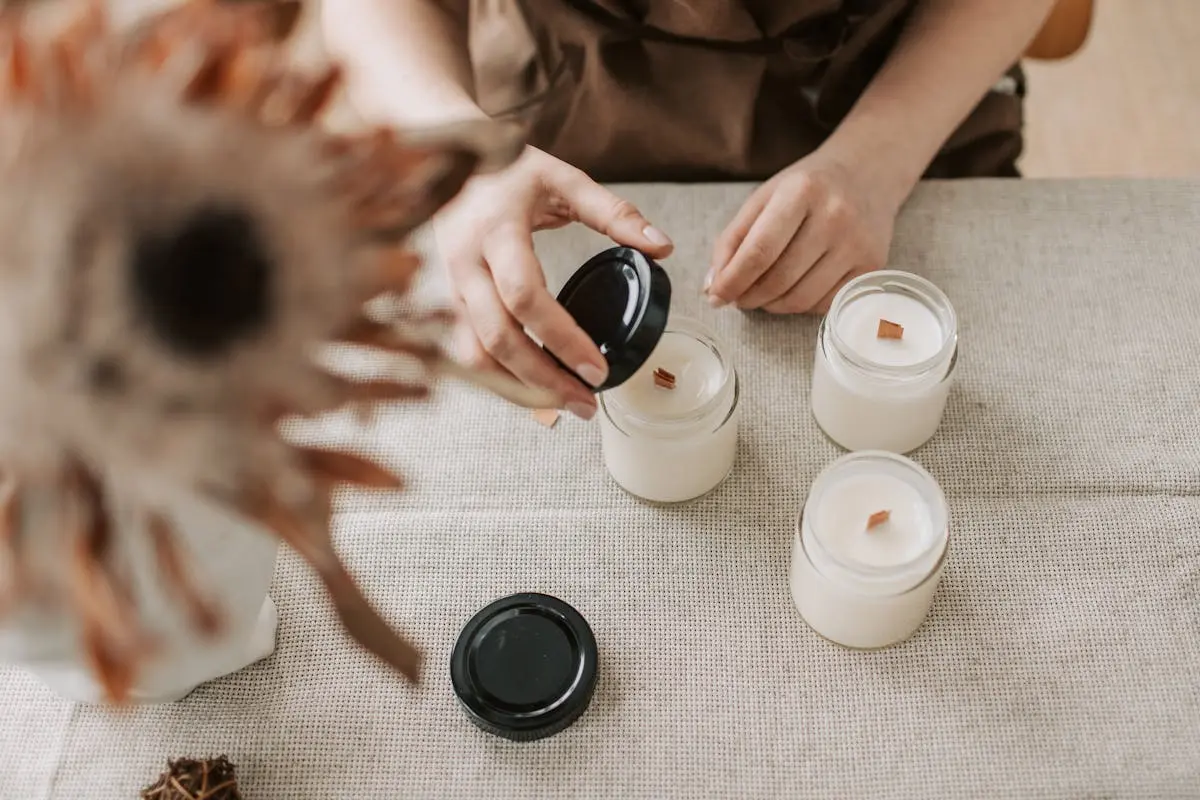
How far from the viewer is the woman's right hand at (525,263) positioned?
59 cm

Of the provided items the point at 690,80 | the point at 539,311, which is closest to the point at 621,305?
the point at 539,311

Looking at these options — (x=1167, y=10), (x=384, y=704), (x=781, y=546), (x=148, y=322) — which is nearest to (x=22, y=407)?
(x=148, y=322)

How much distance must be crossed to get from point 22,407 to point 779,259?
0.52m

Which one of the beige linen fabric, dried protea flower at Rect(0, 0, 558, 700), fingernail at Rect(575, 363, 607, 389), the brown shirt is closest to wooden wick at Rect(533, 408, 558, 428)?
the beige linen fabric

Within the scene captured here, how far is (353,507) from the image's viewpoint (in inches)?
26.5

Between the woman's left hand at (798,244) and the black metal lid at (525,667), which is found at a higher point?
the woman's left hand at (798,244)

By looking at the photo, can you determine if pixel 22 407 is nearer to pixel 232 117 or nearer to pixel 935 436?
pixel 232 117

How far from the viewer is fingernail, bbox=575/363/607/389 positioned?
0.58 m

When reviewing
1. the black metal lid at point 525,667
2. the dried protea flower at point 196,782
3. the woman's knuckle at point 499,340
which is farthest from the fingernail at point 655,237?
the dried protea flower at point 196,782

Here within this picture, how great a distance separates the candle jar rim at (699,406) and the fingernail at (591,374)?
0.05 m

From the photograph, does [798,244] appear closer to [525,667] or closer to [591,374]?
[591,374]

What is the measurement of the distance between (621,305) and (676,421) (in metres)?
0.08

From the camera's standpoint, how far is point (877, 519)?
1.98ft

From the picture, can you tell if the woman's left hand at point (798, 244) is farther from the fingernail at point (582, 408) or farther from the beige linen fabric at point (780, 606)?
the fingernail at point (582, 408)
